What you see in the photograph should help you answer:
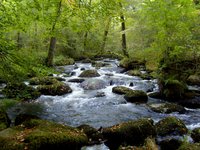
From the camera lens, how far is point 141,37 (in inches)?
711

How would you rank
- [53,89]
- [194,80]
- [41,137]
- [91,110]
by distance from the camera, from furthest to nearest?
[194,80] < [53,89] < [91,110] < [41,137]

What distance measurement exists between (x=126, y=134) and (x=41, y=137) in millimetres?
2509

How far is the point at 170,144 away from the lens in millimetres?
7801

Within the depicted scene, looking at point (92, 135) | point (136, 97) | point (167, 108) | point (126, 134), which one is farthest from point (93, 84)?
point (126, 134)

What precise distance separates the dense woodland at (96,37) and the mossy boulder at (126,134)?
6.06ft

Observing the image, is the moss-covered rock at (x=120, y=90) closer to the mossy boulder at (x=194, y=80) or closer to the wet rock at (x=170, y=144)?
the mossy boulder at (x=194, y=80)

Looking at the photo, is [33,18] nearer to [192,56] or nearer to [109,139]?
[109,139]

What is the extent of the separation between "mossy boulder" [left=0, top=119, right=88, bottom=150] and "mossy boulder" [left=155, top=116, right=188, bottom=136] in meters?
2.59

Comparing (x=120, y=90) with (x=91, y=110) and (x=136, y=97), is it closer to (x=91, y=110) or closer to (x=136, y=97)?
(x=136, y=97)

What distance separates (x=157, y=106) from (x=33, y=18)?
678cm

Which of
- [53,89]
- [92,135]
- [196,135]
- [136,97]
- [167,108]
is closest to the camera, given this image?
[92,135]

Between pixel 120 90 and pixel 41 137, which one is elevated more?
pixel 41 137

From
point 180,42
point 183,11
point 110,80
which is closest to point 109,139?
point 180,42

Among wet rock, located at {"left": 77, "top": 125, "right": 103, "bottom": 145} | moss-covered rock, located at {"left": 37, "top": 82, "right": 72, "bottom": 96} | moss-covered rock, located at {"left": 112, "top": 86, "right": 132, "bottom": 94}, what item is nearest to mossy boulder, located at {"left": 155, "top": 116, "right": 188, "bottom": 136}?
wet rock, located at {"left": 77, "top": 125, "right": 103, "bottom": 145}
